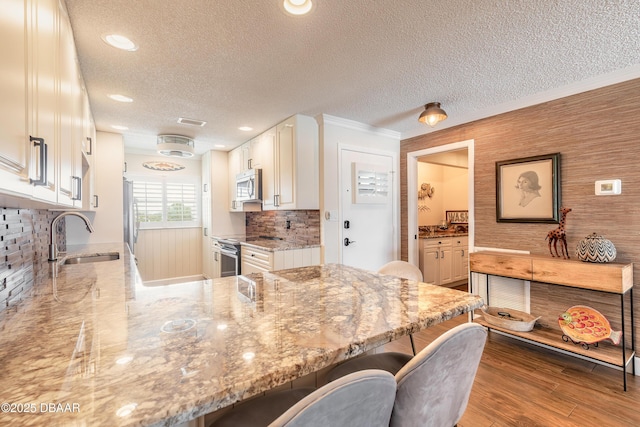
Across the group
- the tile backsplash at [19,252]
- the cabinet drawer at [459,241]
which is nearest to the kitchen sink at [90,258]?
the tile backsplash at [19,252]

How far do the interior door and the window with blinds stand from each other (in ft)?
10.8

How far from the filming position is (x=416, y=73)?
2.17 meters

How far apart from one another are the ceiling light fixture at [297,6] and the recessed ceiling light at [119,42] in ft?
3.43

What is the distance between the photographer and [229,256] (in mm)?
3992

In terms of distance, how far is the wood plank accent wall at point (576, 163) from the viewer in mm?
2146

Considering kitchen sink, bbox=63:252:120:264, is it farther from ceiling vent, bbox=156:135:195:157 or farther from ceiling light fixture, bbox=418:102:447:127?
ceiling light fixture, bbox=418:102:447:127

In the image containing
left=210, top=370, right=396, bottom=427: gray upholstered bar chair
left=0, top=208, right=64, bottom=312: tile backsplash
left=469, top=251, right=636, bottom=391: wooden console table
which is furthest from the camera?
left=469, top=251, right=636, bottom=391: wooden console table

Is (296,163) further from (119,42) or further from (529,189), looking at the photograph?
(529,189)

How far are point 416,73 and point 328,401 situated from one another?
90.5 inches

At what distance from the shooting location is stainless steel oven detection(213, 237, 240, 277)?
12.3 feet

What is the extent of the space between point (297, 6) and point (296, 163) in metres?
1.71

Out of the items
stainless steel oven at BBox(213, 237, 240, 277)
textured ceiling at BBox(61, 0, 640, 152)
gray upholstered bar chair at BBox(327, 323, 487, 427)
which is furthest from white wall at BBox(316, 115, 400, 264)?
gray upholstered bar chair at BBox(327, 323, 487, 427)

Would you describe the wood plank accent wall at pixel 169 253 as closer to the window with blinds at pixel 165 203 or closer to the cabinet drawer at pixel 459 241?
the window with blinds at pixel 165 203

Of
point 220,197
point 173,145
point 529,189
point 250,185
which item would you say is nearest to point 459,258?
point 529,189
